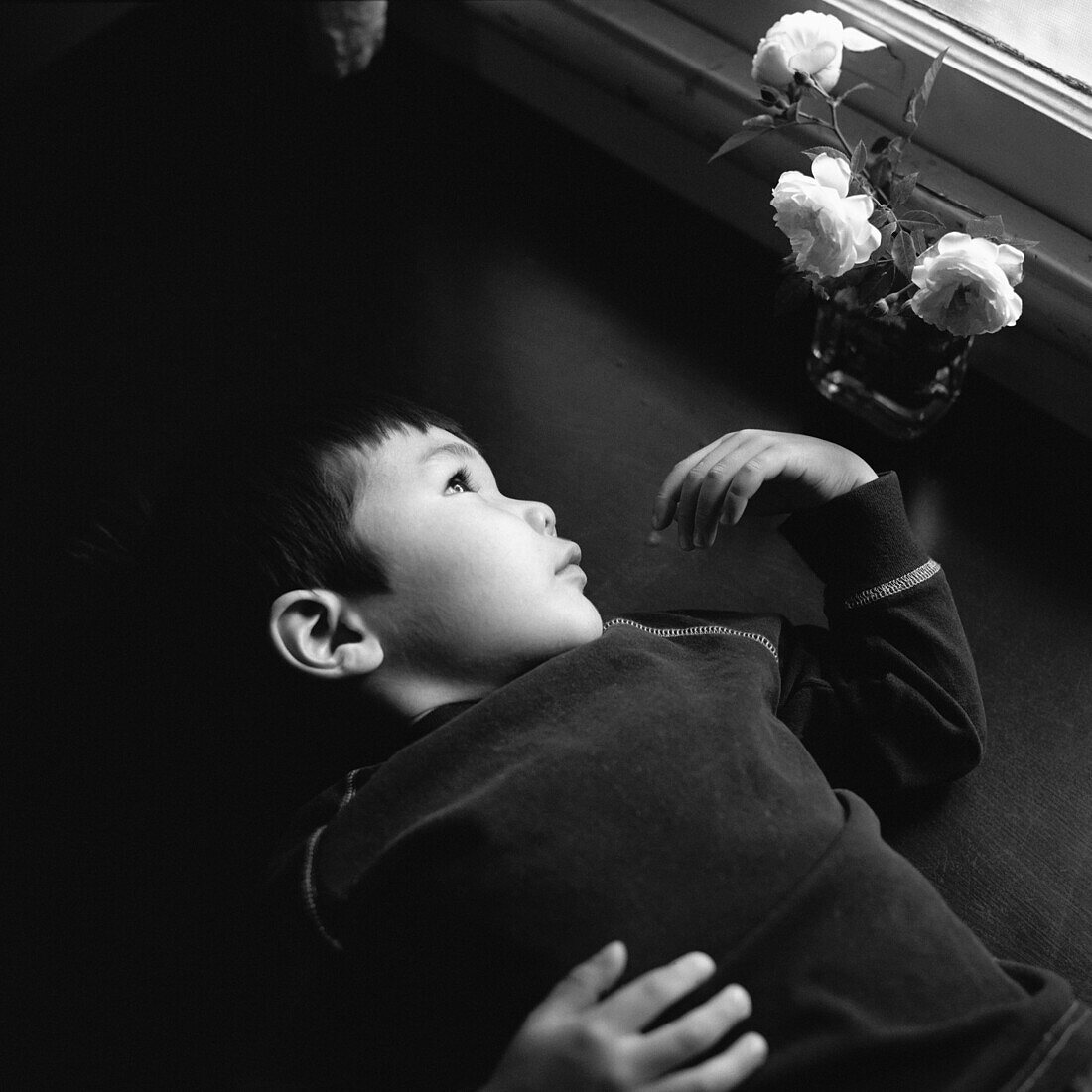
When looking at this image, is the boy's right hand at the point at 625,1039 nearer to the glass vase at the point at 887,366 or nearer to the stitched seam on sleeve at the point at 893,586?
the stitched seam on sleeve at the point at 893,586

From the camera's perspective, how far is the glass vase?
0.88 metres

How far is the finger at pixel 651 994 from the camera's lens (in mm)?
629

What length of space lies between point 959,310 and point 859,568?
18 centimetres

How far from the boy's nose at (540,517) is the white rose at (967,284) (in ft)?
0.89

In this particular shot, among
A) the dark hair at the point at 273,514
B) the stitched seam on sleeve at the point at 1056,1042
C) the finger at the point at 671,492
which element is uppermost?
the finger at the point at 671,492

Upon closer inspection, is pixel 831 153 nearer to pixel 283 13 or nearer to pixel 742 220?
pixel 742 220

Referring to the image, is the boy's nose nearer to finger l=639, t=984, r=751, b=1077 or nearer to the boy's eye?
the boy's eye

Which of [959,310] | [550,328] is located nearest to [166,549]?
[550,328]

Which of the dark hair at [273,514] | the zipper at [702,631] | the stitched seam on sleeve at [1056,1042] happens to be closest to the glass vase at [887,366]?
the zipper at [702,631]

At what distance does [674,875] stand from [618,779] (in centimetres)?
6

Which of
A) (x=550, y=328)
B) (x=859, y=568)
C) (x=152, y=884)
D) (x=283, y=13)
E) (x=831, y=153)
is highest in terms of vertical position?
(x=283, y=13)

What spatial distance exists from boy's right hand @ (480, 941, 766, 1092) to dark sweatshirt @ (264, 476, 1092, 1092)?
23 millimetres

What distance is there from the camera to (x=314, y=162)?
1199 mm

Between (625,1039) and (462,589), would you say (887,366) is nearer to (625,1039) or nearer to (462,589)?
(462,589)
